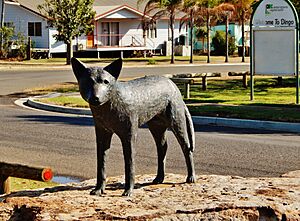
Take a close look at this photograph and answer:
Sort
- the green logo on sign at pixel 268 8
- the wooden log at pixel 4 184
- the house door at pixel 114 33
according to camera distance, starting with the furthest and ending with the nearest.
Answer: the house door at pixel 114 33
the green logo on sign at pixel 268 8
the wooden log at pixel 4 184

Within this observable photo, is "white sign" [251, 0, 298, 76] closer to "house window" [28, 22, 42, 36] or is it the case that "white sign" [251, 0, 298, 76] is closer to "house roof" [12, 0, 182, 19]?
"house roof" [12, 0, 182, 19]

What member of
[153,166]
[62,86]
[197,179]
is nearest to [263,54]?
[62,86]

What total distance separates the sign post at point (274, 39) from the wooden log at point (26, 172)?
13312 millimetres

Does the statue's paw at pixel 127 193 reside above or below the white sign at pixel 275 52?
below

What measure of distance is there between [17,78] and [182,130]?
88.0ft


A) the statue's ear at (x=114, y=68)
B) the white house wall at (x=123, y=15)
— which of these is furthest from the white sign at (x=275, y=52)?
the white house wall at (x=123, y=15)

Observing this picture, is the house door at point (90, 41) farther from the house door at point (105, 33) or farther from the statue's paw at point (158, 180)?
the statue's paw at point (158, 180)

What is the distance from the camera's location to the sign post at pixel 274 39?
21.1 metres

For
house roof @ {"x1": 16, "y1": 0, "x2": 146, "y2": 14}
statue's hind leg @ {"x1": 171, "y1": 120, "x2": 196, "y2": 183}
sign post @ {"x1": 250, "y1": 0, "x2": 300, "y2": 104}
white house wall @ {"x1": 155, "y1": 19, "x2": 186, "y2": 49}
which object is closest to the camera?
statue's hind leg @ {"x1": 171, "y1": 120, "x2": 196, "y2": 183}

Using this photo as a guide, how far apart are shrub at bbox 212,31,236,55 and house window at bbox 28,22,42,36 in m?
13.3

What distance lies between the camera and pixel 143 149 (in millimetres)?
13234

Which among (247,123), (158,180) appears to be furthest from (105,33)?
(158,180)

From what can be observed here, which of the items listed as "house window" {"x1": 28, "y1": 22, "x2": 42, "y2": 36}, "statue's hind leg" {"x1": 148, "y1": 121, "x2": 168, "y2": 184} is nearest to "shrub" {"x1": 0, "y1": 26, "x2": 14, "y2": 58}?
"house window" {"x1": 28, "y1": 22, "x2": 42, "y2": 36}

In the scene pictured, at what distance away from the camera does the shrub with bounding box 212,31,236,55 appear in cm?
5613
